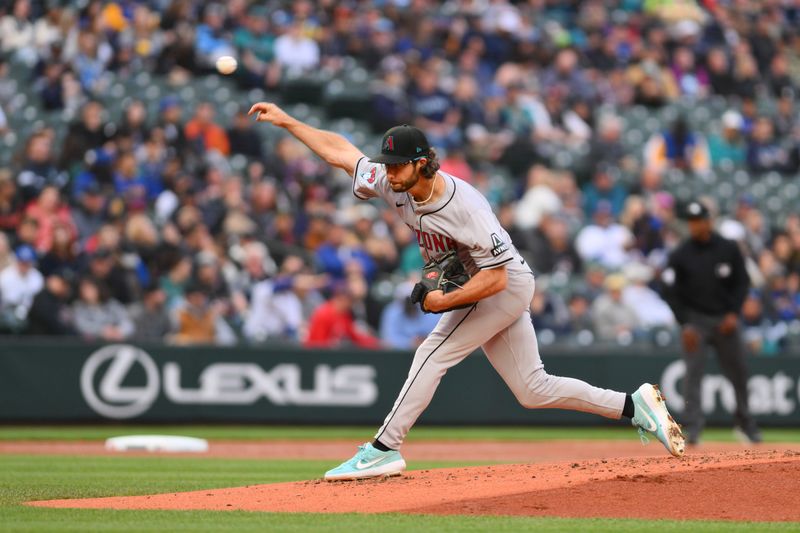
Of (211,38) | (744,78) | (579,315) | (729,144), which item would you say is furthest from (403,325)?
(744,78)

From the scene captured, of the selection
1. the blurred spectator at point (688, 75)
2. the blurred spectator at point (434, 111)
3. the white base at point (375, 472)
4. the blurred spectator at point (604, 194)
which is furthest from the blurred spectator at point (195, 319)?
the blurred spectator at point (688, 75)

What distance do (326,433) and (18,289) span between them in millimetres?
3833

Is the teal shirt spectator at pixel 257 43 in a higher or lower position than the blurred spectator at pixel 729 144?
higher

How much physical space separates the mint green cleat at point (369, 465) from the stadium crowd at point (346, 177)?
764 centimetres

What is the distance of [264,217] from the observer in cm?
1678

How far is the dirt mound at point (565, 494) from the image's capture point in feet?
21.8

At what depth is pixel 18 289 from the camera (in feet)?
48.0

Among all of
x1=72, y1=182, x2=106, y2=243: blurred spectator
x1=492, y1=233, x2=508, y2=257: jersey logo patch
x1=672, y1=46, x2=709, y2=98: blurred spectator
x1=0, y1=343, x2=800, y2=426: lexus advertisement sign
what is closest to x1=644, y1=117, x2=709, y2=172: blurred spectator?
x1=672, y1=46, x2=709, y2=98: blurred spectator

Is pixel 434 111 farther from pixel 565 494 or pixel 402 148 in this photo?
pixel 565 494

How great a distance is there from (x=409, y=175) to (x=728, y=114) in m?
16.3

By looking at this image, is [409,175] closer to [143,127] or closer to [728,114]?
[143,127]

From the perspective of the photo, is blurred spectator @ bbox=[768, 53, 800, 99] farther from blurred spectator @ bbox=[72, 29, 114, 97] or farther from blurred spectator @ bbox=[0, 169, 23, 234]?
blurred spectator @ bbox=[0, 169, 23, 234]

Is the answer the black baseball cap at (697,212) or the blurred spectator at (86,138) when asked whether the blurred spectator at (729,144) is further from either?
the blurred spectator at (86,138)

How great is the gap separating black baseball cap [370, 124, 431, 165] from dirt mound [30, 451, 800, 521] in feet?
5.98
